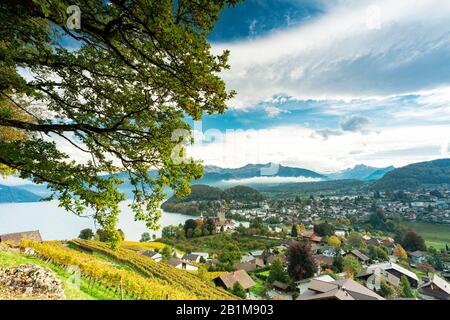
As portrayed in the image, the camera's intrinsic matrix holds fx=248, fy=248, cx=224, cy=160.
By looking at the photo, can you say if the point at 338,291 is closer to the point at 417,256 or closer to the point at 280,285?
the point at 280,285

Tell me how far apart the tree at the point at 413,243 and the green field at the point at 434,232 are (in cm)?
761

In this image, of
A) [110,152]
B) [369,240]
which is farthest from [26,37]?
[369,240]

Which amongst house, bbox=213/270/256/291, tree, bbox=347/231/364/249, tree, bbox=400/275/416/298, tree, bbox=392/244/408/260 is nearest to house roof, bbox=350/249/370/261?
tree, bbox=347/231/364/249

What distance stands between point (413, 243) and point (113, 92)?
83.4 meters

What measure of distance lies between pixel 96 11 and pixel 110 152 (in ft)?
12.3

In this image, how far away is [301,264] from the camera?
1448 inches

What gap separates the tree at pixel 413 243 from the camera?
214 feet

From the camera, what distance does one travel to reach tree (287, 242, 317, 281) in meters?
36.4

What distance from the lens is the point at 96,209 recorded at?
657 cm

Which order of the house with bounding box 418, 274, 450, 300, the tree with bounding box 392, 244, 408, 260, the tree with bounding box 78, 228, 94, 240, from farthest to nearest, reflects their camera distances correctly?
the tree with bounding box 392, 244, 408, 260 → the tree with bounding box 78, 228, 94, 240 → the house with bounding box 418, 274, 450, 300

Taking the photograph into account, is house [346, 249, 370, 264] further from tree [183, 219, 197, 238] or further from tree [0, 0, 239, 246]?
tree [0, 0, 239, 246]

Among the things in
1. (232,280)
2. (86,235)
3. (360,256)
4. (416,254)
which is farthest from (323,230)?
(86,235)

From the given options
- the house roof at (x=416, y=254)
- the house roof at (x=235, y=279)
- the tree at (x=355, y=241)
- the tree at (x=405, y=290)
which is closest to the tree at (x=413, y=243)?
the house roof at (x=416, y=254)

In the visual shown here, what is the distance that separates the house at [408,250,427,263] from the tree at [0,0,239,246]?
74421 mm
